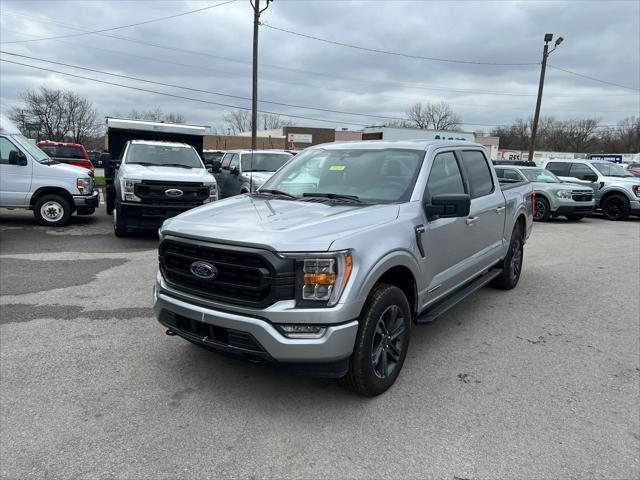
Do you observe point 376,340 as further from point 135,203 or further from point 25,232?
point 25,232

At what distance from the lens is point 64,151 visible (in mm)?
18109

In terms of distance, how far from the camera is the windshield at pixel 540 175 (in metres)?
15.0

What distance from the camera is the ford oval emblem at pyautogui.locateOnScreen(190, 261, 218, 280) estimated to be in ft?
10.0

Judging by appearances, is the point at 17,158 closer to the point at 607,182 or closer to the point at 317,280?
the point at 317,280

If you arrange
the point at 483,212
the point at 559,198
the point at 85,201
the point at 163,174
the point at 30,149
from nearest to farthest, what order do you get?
the point at 483,212, the point at 163,174, the point at 30,149, the point at 85,201, the point at 559,198

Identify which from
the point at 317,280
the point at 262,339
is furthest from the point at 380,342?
the point at 262,339

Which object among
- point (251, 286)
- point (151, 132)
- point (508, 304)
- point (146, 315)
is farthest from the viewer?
point (151, 132)

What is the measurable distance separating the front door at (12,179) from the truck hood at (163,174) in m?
2.44

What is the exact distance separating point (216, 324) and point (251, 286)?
361 mm

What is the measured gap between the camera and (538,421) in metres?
3.09

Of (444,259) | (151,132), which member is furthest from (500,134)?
(444,259)

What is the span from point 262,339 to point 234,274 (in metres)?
0.46

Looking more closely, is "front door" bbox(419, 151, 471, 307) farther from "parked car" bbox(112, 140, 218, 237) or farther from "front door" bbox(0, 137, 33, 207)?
"front door" bbox(0, 137, 33, 207)

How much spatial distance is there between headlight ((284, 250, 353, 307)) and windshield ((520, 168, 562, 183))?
14.1m
